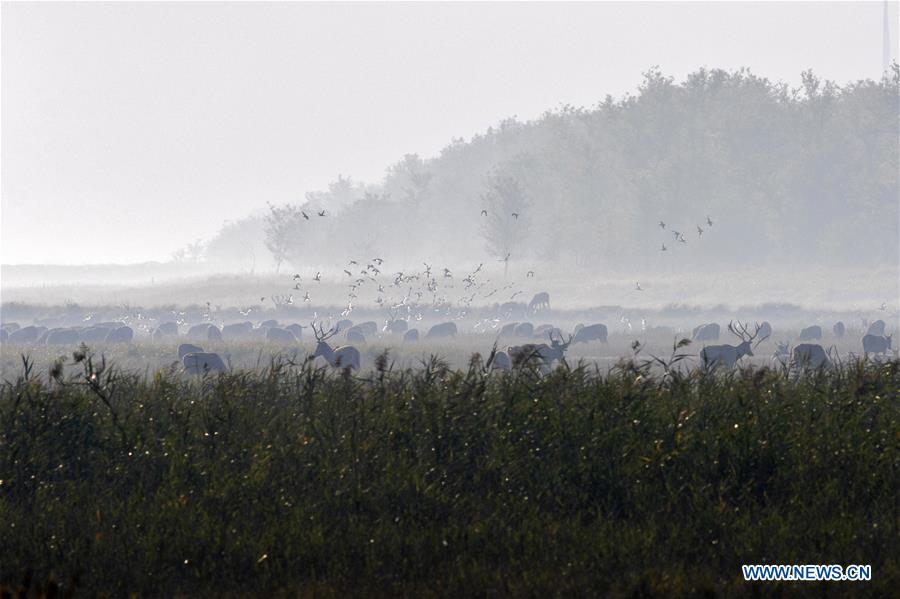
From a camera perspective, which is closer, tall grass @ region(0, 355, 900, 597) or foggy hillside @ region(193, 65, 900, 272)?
tall grass @ region(0, 355, 900, 597)

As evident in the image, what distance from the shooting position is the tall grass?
7.98 metres

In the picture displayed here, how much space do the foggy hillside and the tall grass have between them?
62663 mm

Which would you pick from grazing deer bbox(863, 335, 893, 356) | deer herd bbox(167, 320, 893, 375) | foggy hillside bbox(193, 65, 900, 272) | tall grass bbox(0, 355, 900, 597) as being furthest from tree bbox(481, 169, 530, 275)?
tall grass bbox(0, 355, 900, 597)

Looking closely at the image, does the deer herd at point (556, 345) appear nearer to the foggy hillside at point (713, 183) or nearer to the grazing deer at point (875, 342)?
the grazing deer at point (875, 342)

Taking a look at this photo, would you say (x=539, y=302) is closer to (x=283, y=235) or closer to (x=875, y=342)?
(x=875, y=342)

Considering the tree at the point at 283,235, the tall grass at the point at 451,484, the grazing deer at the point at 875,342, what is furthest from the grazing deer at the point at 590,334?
the tree at the point at 283,235

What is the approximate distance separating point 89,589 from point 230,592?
2.93 ft

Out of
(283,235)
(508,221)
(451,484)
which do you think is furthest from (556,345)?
(283,235)

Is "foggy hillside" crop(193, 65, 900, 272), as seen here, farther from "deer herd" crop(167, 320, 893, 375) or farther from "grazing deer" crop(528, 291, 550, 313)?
"deer herd" crop(167, 320, 893, 375)

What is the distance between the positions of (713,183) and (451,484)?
75.3 m

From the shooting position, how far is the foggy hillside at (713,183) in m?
78.8

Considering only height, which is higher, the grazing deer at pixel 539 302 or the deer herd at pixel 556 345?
the grazing deer at pixel 539 302

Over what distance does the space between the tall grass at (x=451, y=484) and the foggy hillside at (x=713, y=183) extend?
2467 inches

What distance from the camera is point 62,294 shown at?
90125 millimetres
